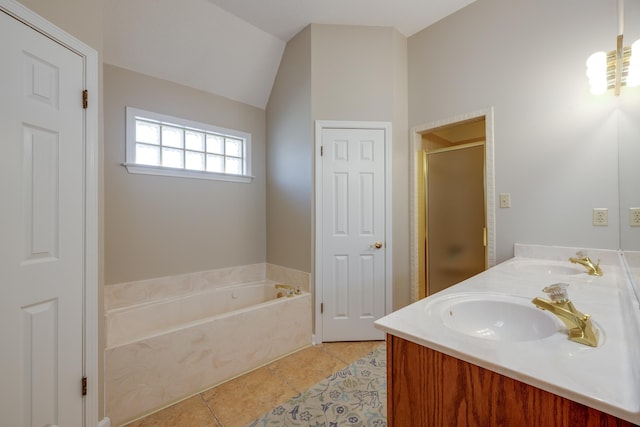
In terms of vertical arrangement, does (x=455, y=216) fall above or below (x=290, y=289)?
above

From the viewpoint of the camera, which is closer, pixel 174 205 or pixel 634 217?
pixel 634 217

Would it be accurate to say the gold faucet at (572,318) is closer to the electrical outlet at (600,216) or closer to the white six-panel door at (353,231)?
the electrical outlet at (600,216)

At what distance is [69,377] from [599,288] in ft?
7.94

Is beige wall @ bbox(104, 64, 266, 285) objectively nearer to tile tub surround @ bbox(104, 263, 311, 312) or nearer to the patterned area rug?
tile tub surround @ bbox(104, 263, 311, 312)

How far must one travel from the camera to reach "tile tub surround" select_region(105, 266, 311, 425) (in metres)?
1.54

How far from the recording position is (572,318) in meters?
0.71

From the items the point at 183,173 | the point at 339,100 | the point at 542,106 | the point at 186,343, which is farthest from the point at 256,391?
the point at 542,106

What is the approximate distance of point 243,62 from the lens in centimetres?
273

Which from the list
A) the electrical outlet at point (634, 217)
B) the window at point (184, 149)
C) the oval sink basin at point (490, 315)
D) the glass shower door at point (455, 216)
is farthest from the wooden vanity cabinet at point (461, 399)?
the window at point (184, 149)

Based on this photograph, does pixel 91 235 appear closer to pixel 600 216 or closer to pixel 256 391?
pixel 256 391

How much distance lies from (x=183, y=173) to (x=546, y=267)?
2.92 m

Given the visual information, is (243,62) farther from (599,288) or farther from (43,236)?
(599,288)

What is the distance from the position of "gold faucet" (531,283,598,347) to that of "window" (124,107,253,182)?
8.86 ft

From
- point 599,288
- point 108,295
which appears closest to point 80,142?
point 108,295
